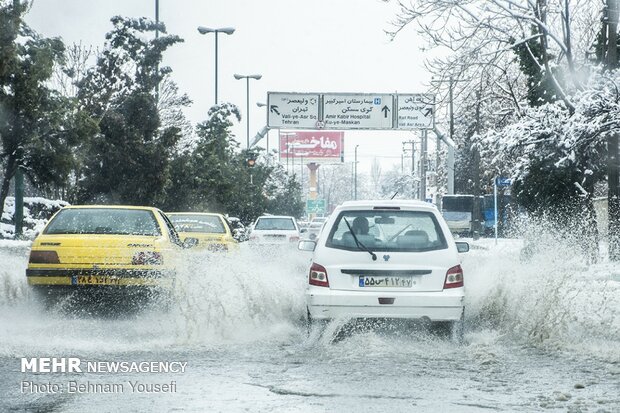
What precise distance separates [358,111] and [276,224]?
574 inches

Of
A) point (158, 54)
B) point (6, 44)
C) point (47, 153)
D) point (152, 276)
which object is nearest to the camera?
point (152, 276)

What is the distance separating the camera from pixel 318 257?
9.79m

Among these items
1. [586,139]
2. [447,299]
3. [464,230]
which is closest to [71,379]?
[447,299]

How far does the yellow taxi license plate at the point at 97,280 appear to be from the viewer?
1103 centimetres

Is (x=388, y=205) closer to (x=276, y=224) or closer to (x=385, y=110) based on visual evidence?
(x=276, y=224)

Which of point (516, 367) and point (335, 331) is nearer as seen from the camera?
point (516, 367)

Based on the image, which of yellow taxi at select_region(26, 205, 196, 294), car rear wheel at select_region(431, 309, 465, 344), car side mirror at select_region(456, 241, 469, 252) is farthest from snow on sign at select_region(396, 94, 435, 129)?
car rear wheel at select_region(431, 309, 465, 344)

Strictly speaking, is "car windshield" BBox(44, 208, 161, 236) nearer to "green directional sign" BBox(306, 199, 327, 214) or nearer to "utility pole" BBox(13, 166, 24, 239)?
"utility pole" BBox(13, 166, 24, 239)

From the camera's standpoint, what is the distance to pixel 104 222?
1220 cm

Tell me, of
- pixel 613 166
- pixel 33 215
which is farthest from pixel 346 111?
pixel 613 166

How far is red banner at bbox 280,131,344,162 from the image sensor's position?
126 m

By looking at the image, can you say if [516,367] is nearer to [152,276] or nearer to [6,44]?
[152,276]

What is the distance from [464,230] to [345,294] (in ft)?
160

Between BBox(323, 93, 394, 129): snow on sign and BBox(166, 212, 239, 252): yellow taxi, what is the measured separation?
72.2 feet
